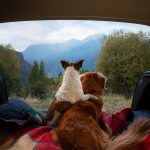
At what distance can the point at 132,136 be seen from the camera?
1.22m

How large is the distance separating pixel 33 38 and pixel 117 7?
1.72 ft

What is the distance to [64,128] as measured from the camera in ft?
4.05

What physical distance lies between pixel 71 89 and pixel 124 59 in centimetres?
53

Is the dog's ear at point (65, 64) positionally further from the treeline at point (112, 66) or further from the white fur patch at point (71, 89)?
the treeline at point (112, 66)

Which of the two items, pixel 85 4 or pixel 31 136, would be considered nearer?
pixel 31 136

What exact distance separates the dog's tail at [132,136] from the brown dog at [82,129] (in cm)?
5

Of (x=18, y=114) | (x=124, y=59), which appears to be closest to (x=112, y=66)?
(x=124, y=59)

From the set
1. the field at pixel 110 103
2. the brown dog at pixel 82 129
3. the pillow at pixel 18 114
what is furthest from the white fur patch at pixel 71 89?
the field at pixel 110 103

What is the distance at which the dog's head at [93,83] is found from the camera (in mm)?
1457

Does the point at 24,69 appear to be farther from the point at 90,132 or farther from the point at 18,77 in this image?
the point at 90,132

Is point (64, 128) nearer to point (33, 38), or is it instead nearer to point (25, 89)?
point (25, 89)

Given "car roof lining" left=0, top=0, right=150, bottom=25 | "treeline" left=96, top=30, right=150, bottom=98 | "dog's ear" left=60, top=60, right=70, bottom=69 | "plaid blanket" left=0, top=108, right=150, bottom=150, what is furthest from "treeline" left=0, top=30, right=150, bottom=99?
"plaid blanket" left=0, top=108, right=150, bottom=150

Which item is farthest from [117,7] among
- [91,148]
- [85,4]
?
[91,148]

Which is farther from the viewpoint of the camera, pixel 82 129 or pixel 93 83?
pixel 93 83
